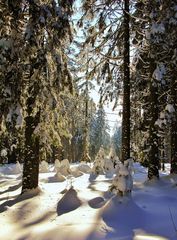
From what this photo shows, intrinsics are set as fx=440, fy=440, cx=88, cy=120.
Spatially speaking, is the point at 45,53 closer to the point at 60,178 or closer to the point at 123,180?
the point at 123,180

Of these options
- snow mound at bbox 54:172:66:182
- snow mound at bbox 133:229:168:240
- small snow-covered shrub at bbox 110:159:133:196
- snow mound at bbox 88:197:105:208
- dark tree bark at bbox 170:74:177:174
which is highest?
dark tree bark at bbox 170:74:177:174

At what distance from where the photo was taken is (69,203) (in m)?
10.9

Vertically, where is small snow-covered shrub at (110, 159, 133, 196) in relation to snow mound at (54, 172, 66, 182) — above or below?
above

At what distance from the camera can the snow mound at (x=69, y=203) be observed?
34.5 feet

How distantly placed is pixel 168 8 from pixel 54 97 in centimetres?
522

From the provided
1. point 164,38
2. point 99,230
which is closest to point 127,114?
point 164,38

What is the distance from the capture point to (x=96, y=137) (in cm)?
6512

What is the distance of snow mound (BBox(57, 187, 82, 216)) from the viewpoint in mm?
10510

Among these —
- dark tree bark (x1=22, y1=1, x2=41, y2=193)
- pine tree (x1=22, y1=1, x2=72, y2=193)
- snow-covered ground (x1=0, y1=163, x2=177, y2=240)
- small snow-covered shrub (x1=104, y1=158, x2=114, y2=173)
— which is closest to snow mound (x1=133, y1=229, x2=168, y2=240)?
snow-covered ground (x1=0, y1=163, x2=177, y2=240)

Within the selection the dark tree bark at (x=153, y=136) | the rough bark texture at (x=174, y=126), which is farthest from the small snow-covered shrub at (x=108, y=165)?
the dark tree bark at (x=153, y=136)

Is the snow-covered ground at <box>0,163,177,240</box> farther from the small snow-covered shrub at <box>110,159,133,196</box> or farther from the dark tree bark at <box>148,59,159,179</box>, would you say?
the dark tree bark at <box>148,59,159,179</box>

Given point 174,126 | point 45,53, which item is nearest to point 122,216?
point 45,53

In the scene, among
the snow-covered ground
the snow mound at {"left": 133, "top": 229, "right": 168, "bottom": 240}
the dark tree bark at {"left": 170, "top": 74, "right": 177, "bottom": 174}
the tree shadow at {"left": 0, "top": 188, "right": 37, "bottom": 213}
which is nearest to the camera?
the snow mound at {"left": 133, "top": 229, "right": 168, "bottom": 240}

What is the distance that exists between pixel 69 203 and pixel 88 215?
1343 millimetres
